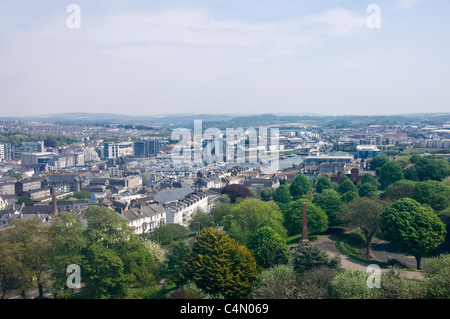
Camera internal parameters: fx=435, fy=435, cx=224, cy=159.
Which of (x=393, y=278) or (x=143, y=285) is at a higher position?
(x=393, y=278)

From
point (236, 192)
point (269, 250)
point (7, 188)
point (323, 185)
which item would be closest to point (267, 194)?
point (236, 192)

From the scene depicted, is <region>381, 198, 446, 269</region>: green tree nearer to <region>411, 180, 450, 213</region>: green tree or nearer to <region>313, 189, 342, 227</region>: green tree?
<region>411, 180, 450, 213</region>: green tree

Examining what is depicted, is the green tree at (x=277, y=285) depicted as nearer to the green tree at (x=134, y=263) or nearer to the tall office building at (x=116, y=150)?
the green tree at (x=134, y=263)

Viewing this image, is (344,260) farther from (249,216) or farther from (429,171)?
(429,171)
